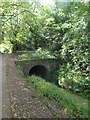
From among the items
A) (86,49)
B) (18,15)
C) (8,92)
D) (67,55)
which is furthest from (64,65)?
(8,92)

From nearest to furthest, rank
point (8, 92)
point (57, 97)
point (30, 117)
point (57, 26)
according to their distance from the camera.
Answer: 1. point (30, 117)
2. point (8, 92)
3. point (57, 97)
4. point (57, 26)

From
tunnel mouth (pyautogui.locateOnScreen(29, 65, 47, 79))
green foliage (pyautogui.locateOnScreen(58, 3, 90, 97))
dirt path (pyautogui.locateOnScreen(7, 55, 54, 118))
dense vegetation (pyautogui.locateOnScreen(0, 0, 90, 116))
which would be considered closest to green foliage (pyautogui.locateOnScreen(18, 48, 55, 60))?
dense vegetation (pyautogui.locateOnScreen(0, 0, 90, 116))

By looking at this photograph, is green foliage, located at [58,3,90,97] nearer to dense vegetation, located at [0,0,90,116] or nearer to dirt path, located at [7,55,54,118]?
dense vegetation, located at [0,0,90,116]

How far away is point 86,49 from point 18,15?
4.55 m

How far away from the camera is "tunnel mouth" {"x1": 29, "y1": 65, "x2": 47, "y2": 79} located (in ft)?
53.0

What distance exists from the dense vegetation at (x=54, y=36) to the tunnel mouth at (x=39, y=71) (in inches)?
36.5

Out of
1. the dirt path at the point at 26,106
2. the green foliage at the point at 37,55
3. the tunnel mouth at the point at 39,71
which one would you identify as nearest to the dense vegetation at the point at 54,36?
the green foliage at the point at 37,55

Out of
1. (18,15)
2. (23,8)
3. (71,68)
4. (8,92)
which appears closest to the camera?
(8,92)

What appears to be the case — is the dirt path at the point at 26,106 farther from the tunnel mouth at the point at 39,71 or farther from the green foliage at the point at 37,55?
the tunnel mouth at the point at 39,71

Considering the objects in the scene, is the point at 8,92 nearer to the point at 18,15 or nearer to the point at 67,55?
the point at 18,15

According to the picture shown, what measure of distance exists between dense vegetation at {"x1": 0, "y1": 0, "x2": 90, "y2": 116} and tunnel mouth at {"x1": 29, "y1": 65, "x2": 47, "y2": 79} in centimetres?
93

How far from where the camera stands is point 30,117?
17.4 ft

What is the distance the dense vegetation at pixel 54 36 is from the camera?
9945 mm

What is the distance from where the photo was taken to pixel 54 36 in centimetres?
1644
